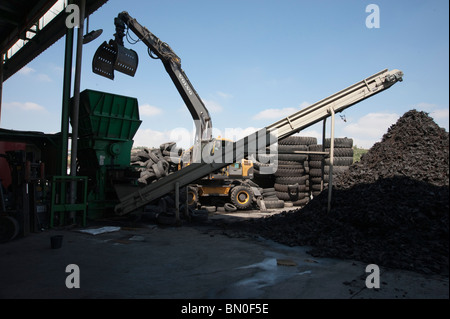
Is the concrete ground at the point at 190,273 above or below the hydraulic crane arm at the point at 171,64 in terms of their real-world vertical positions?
below

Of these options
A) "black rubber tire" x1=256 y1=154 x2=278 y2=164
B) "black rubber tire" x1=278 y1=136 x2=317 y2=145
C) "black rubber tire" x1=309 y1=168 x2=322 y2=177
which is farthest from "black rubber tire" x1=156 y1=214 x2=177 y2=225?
"black rubber tire" x1=278 y1=136 x2=317 y2=145

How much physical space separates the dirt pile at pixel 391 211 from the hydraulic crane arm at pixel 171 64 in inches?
227

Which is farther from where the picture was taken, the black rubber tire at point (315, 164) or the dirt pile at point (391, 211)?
the black rubber tire at point (315, 164)

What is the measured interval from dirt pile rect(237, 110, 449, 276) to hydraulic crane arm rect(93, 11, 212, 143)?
5763mm

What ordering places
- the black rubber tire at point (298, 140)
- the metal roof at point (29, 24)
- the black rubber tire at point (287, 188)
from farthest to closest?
the black rubber tire at point (298, 140), the black rubber tire at point (287, 188), the metal roof at point (29, 24)

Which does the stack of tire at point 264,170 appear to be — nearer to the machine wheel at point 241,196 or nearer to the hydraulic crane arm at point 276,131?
the machine wheel at point 241,196

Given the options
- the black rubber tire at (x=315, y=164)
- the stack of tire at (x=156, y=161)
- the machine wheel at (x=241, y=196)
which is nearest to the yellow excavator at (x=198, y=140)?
the machine wheel at (x=241, y=196)

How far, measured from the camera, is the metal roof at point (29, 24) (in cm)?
1006

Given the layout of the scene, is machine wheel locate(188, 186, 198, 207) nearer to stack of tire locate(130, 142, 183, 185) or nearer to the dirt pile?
stack of tire locate(130, 142, 183, 185)

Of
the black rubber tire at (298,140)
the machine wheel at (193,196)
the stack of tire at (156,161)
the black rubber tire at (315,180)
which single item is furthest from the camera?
the black rubber tire at (298,140)

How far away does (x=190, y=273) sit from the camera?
441 cm
